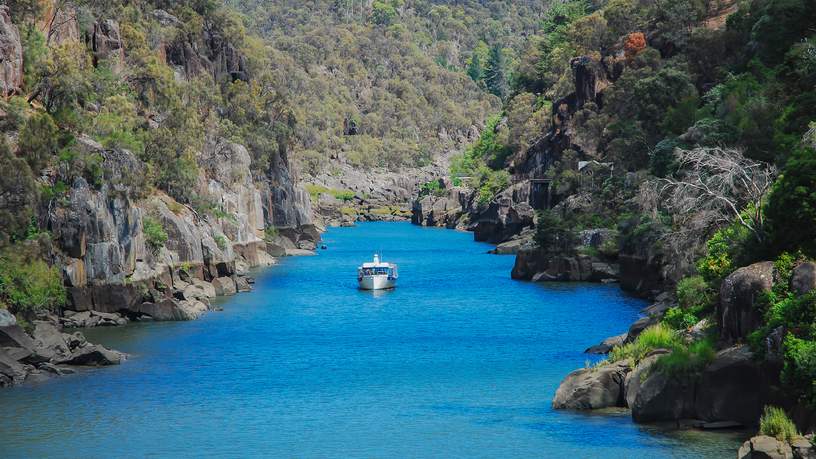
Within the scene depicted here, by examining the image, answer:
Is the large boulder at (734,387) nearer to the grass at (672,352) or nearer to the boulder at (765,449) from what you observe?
the grass at (672,352)

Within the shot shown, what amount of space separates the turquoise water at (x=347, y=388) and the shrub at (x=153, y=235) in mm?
7088

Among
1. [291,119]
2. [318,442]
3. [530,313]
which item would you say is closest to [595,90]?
[291,119]

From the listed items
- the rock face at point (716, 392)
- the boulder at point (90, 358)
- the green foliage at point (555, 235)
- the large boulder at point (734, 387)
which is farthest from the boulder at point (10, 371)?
the green foliage at point (555, 235)

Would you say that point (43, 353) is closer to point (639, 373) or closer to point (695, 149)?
point (639, 373)

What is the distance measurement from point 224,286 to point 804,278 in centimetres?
6466

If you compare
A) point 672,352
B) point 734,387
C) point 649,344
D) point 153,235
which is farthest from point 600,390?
point 153,235

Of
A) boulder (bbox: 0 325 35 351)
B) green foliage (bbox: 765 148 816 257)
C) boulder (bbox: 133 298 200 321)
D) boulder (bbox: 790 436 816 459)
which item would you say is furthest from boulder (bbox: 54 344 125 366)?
boulder (bbox: 790 436 816 459)

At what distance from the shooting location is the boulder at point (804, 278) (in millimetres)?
39312

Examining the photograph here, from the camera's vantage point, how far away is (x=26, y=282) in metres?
63.4

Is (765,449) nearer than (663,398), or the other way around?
(765,449)

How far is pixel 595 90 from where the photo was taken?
15388 centimetres

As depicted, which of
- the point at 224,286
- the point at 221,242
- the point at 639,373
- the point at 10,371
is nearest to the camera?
the point at 639,373

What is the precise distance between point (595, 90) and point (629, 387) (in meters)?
112

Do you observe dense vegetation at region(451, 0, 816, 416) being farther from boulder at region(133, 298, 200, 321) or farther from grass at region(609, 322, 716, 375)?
boulder at region(133, 298, 200, 321)
